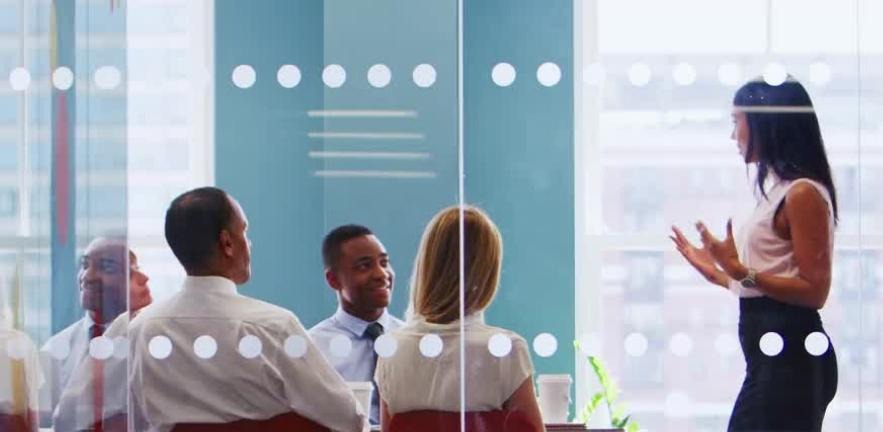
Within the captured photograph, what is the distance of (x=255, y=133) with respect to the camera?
1.95m

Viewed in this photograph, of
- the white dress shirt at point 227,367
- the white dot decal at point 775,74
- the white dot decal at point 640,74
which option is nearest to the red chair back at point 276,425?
the white dress shirt at point 227,367

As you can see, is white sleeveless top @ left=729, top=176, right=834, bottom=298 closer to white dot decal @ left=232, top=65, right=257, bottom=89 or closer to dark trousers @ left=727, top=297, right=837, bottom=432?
dark trousers @ left=727, top=297, right=837, bottom=432

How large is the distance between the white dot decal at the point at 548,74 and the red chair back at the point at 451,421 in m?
0.49

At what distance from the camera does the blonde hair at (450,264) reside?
195 cm

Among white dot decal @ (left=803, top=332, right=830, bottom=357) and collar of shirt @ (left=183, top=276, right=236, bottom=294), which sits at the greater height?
collar of shirt @ (left=183, top=276, right=236, bottom=294)

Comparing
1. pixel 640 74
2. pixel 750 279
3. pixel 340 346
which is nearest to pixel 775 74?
pixel 640 74

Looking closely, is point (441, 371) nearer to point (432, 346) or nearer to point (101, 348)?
point (432, 346)

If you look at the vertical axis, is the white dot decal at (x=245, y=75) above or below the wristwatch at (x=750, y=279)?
above

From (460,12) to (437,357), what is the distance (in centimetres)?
52

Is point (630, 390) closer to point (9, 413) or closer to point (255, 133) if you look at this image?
point (255, 133)

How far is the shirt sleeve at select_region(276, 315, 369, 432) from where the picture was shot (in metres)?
1.92

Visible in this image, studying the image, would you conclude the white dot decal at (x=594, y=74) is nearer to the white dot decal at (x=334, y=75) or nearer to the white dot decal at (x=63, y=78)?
the white dot decal at (x=334, y=75)

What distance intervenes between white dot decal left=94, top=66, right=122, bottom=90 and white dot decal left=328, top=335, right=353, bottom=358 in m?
0.51

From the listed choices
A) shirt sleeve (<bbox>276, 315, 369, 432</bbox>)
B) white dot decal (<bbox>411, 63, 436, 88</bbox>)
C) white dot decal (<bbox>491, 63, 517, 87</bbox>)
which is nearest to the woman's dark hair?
white dot decal (<bbox>491, 63, 517, 87</bbox>)
